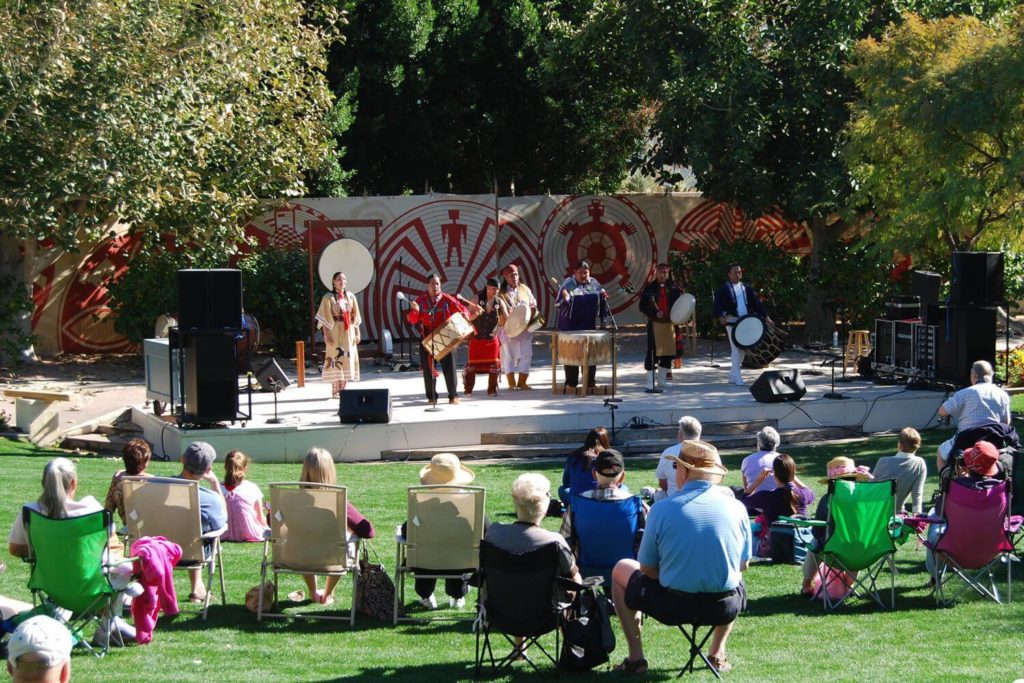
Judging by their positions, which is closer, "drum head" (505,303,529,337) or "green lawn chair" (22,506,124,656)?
"green lawn chair" (22,506,124,656)

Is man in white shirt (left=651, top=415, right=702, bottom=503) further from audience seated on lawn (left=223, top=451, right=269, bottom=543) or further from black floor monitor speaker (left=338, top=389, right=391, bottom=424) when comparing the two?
black floor monitor speaker (left=338, top=389, right=391, bottom=424)

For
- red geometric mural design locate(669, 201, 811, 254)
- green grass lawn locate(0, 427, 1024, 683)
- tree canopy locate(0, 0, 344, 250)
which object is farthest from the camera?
red geometric mural design locate(669, 201, 811, 254)

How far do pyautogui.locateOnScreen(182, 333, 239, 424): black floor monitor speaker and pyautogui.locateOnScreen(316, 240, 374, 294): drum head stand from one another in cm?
417

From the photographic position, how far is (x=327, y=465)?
8570 millimetres

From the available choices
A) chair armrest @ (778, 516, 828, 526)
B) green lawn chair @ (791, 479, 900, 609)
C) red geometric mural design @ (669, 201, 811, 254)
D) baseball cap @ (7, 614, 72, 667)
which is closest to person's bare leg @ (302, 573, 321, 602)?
chair armrest @ (778, 516, 828, 526)

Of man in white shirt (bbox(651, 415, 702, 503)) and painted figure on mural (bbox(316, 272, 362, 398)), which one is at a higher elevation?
painted figure on mural (bbox(316, 272, 362, 398))

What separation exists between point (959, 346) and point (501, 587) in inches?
472

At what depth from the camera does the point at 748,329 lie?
18.2 m

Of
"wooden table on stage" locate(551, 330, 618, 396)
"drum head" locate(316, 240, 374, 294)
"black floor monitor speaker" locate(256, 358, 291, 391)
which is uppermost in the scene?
"drum head" locate(316, 240, 374, 294)

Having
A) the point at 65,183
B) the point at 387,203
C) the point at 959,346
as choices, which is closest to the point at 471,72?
the point at 387,203

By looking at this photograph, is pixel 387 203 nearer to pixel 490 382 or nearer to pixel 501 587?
pixel 490 382

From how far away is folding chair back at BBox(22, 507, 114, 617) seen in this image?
7.50 m

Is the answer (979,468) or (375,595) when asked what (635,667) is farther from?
(979,468)

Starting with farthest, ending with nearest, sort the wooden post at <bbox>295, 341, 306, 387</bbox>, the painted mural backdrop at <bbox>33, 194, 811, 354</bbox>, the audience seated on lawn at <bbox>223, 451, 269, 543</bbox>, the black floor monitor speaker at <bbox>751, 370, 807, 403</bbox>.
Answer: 1. the painted mural backdrop at <bbox>33, 194, 811, 354</bbox>
2. the wooden post at <bbox>295, 341, 306, 387</bbox>
3. the black floor monitor speaker at <bbox>751, 370, 807, 403</bbox>
4. the audience seated on lawn at <bbox>223, 451, 269, 543</bbox>
